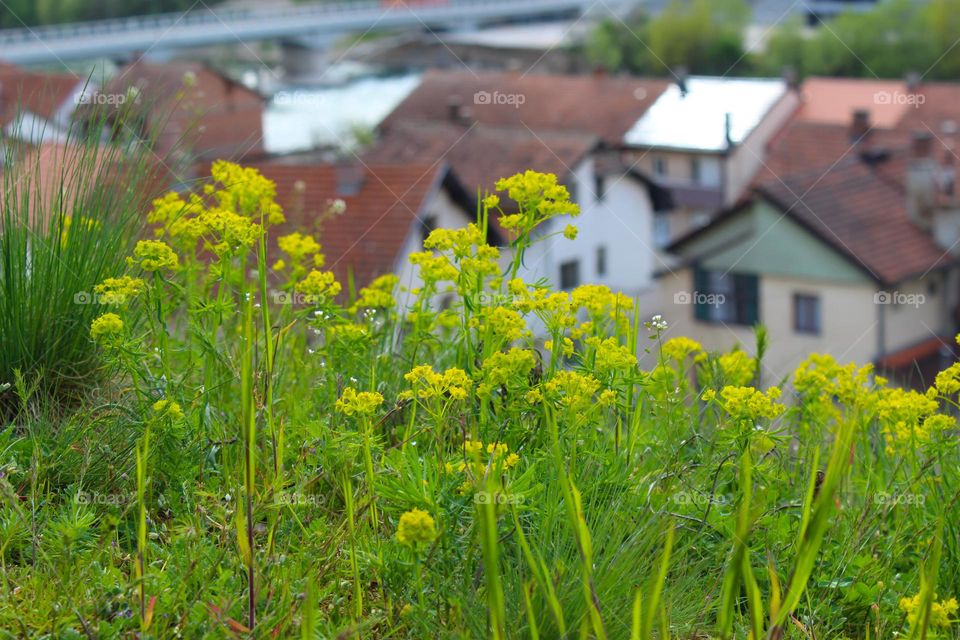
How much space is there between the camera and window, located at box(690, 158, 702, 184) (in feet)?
121

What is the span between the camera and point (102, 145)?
3.10 m

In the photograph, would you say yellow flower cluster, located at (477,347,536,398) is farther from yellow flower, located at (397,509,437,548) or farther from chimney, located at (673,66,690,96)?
chimney, located at (673,66,690,96)

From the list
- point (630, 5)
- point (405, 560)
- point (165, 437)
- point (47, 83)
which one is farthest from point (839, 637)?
point (630, 5)

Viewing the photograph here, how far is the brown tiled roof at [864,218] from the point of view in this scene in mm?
26688

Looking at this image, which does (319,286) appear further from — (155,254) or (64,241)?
(64,241)

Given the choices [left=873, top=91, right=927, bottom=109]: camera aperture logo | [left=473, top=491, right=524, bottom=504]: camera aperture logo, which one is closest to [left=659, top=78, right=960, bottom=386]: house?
[left=873, top=91, right=927, bottom=109]: camera aperture logo

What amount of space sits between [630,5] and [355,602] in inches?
2946

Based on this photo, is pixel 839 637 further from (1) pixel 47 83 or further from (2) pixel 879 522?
(1) pixel 47 83

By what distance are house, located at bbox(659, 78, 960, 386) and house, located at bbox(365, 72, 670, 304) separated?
273cm

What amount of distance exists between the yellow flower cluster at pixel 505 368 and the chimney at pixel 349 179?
1985 centimetres

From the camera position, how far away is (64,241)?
8.93ft

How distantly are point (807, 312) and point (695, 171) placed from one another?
9.73m

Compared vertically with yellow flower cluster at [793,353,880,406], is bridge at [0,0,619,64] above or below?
above

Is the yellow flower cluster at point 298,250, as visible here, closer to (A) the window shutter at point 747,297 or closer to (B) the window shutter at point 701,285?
(B) the window shutter at point 701,285
